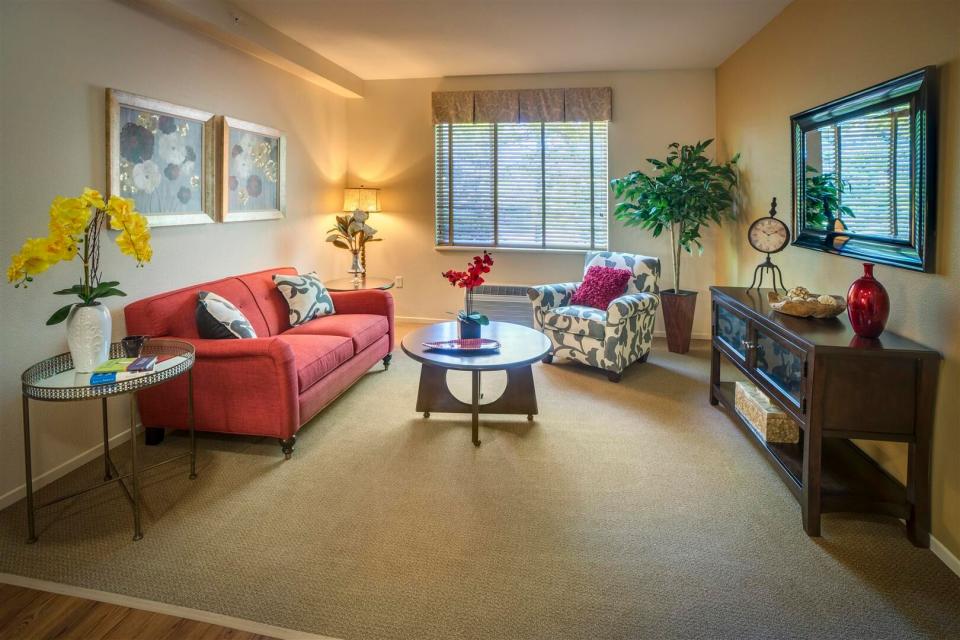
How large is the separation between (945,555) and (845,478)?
43cm

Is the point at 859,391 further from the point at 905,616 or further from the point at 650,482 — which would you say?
the point at 650,482

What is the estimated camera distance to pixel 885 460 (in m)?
2.57

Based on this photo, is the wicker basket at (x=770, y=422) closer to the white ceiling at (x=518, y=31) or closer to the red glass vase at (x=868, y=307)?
the red glass vase at (x=868, y=307)

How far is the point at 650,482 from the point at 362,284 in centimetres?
318

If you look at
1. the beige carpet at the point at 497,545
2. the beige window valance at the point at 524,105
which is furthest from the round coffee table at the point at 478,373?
the beige window valance at the point at 524,105

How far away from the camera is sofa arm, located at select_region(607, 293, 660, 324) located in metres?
4.20

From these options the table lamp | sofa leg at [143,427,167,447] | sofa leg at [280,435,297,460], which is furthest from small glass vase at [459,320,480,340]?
the table lamp

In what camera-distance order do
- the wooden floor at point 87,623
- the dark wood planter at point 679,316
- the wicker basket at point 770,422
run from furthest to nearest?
the dark wood planter at point 679,316, the wicker basket at point 770,422, the wooden floor at point 87,623

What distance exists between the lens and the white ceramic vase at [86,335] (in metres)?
2.29

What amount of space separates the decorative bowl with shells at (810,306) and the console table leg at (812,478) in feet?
2.15

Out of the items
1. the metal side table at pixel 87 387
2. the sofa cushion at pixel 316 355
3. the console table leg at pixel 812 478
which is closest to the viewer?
the metal side table at pixel 87 387

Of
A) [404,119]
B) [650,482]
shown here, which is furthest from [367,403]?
[404,119]

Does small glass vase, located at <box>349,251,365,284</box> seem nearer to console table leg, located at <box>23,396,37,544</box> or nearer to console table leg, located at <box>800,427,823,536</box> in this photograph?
console table leg, located at <box>23,396,37,544</box>

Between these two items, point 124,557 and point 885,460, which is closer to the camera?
point 124,557
